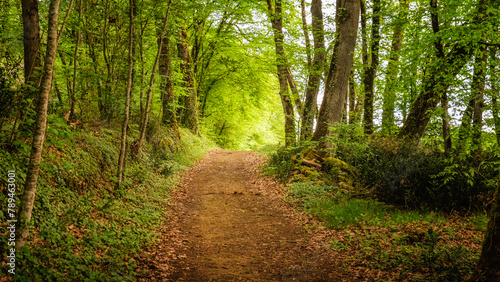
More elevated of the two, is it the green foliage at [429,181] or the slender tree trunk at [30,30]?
the slender tree trunk at [30,30]

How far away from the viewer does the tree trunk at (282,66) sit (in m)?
13.3

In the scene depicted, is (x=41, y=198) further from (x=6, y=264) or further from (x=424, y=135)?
(x=424, y=135)

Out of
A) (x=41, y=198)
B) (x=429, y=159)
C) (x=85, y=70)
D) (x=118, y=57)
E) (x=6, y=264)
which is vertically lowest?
(x=6, y=264)

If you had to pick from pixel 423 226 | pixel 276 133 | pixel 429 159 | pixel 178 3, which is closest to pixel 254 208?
pixel 423 226

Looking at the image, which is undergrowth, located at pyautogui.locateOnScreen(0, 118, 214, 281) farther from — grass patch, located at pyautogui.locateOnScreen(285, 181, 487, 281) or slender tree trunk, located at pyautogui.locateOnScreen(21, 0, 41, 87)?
grass patch, located at pyautogui.locateOnScreen(285, 181, 487, 281)

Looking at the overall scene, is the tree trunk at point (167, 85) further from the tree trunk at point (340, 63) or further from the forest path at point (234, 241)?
the tree trunk at point (340, 63)

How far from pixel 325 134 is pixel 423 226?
5.50m

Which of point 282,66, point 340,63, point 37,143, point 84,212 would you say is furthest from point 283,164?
point 37,143

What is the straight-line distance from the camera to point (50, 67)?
3.58 m

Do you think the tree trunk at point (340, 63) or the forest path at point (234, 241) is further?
the tree trunk at point (340, 63)

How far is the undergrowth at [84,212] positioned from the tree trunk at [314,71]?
701 centimetres

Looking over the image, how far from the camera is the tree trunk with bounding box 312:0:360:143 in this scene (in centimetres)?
1022

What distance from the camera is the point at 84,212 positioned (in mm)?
4996

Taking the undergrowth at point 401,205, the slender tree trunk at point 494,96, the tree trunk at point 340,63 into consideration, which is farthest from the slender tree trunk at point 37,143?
the tree trunk at point 340,63
